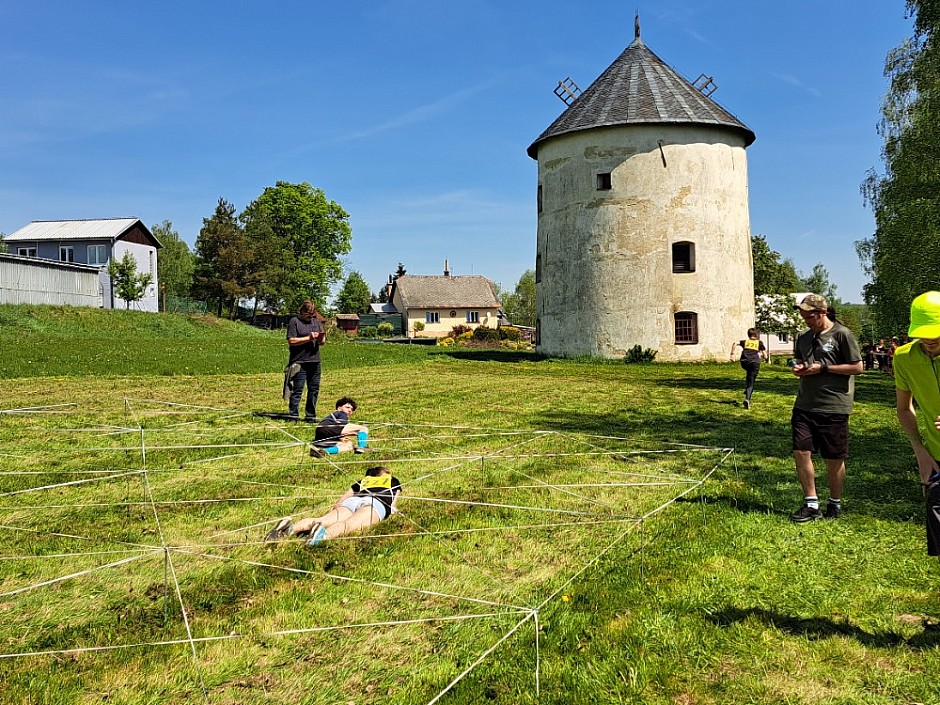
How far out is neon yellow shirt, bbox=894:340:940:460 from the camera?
12.1 feet

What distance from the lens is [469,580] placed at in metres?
4.36

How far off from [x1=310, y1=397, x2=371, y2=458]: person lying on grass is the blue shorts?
2.27 metres

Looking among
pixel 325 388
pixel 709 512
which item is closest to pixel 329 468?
pixel 709 512

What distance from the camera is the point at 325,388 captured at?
16.2 m

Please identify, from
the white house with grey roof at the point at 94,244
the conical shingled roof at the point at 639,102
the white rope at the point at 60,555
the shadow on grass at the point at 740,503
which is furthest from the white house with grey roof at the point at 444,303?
the white rope at the point at 60,555

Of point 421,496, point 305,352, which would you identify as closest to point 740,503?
point 421,496

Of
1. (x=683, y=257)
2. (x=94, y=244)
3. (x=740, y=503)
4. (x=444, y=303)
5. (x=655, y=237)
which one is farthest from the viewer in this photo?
(x=444, y=303)

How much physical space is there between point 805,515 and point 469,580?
2.96 m

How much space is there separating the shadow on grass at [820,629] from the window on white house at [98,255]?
1968 inches

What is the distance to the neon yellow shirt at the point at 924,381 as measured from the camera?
369 centimetres

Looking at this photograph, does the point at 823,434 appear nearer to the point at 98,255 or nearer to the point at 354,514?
the point at 354,514

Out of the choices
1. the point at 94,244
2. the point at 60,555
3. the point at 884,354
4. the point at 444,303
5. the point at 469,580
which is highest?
the point at 94,244

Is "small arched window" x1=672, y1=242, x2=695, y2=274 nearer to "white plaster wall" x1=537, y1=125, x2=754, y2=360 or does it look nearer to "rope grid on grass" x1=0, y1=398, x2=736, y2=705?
"white plaster wall" x1=537, y1=125, x2=754, y2=360

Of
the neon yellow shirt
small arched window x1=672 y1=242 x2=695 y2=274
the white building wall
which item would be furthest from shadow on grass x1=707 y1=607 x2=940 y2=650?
the white building wall
